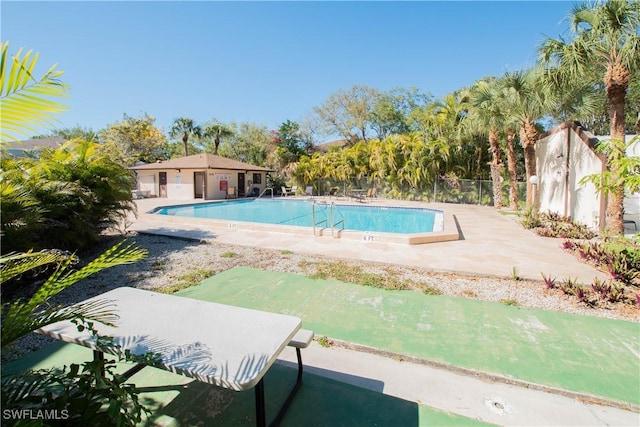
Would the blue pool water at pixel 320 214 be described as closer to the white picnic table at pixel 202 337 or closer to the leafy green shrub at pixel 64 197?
the leafy green shrub at pixel 64 197

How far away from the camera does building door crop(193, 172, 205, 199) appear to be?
21.3 metres

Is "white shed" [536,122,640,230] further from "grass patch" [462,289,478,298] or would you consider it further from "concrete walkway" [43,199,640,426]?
"grass patch" [462,289,478,298]

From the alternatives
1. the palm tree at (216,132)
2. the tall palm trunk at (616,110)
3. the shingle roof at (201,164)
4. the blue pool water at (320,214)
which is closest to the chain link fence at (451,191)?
the blue pool water at (320,214)

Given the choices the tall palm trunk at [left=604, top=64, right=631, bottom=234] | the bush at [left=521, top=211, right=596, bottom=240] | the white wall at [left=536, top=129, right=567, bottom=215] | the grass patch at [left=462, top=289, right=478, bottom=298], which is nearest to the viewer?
the grass patch at [left=462, top=289, right=478, bottom=298]

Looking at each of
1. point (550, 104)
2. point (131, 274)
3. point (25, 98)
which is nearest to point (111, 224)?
point (131, 274)

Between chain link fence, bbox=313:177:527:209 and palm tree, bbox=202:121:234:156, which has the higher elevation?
palm tree, bbox=202:121:234:156

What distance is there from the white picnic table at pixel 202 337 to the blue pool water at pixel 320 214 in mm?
9550

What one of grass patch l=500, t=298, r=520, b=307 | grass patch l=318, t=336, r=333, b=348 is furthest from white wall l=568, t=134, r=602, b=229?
grass patch l=318, t=336, r=333, b=348

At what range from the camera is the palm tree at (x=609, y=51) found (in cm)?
682

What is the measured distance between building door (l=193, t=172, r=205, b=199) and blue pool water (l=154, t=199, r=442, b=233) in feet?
8.88

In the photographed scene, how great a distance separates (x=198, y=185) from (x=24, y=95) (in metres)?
21.7

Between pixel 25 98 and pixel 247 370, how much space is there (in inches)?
64.4

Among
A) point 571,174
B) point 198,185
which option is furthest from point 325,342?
point 198,185

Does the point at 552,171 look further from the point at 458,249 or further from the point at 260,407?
the point at 260,407
